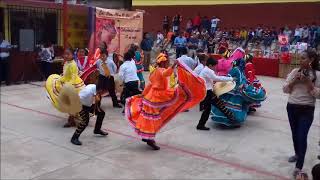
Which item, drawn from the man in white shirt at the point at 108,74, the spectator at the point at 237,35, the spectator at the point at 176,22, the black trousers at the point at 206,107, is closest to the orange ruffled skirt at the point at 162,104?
the black trousers at the point at 206,107

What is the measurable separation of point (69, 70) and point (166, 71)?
1.82 m

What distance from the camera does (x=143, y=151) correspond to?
670cm

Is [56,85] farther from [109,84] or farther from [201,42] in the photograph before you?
[201,42]

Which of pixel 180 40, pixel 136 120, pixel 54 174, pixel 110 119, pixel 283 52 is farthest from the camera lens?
pixel 180 40

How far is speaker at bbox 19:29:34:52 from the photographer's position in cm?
1362

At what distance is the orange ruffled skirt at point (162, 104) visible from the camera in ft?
21.6

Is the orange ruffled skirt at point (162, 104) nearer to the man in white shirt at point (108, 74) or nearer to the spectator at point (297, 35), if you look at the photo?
the man in white shirt at point (108, 74)

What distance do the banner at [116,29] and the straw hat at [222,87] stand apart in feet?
24.9

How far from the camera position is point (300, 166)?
565cm

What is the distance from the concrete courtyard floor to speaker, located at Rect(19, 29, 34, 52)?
187 inches

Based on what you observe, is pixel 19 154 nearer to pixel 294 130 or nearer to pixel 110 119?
pixel 110 119

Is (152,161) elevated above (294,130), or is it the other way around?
(294,130)

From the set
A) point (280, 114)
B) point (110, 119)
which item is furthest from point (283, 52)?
point (110, 119)

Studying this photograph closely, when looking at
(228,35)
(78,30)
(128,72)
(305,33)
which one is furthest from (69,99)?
(228,35)
